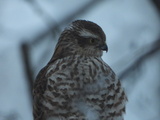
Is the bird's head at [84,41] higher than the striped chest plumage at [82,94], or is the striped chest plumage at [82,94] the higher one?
the bird's head at [84,41]

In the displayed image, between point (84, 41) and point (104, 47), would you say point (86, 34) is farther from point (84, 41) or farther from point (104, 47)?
point (104, 47)

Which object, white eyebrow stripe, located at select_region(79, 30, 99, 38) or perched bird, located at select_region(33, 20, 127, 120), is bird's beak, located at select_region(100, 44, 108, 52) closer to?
perched bird, located at select_region(33, 20, 127, 120)

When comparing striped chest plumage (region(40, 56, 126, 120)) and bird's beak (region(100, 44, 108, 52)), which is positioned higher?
bird's beak (region(100, 44, 108, 52))

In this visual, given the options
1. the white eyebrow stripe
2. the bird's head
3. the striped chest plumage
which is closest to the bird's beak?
the bird's head

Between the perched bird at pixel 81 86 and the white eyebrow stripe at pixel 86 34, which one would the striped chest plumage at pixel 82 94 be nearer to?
the perched bird at pixel 81 86

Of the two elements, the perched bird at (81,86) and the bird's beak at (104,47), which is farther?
the bird's beak at (104,47)

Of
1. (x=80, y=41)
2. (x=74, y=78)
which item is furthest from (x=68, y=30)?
(x=74, y=78)

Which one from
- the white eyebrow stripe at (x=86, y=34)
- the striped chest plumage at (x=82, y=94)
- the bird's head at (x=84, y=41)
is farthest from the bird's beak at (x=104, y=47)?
the striped chest plumage at (x=82, y=94)

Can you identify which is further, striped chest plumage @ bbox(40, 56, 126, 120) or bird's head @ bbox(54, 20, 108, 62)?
bird's head @ bbox(54, 20, 108, 62)
